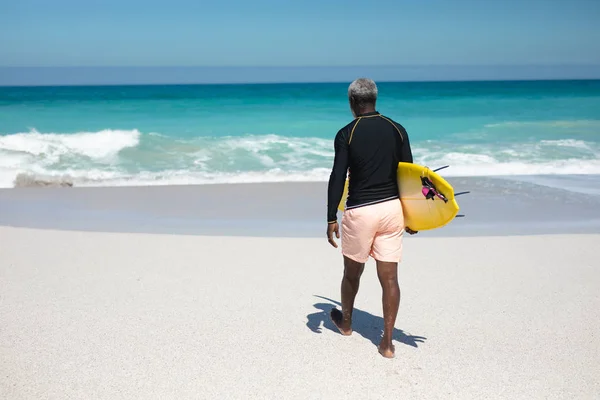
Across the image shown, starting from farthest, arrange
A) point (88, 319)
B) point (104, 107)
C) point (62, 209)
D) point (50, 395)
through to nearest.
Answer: point (104, 107) < point (62, 209) < point (88, 319) < point (50, 395)

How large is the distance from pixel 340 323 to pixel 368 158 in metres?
1.20

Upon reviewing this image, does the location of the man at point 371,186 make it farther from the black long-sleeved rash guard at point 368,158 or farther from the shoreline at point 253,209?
the shoreline at point 253,209

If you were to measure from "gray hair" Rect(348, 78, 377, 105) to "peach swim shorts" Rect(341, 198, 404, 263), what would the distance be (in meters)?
0.57

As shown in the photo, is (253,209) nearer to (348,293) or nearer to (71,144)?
(348,293)

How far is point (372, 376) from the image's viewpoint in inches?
144

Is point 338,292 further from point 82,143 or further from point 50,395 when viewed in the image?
point 82,143

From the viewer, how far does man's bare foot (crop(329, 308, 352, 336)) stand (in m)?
4.26

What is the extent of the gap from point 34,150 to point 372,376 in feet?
50.0

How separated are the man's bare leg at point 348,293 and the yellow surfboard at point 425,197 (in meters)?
0.43

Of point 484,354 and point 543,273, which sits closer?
point 484,354

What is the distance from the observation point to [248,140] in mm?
19797

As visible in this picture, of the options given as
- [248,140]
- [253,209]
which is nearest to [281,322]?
[253,209]

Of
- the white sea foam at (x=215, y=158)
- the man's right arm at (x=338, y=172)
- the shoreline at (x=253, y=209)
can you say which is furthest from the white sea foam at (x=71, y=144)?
the man's right arm at (x=338, y=172)

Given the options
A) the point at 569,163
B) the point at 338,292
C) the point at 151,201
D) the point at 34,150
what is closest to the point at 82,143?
the point at 34,150
